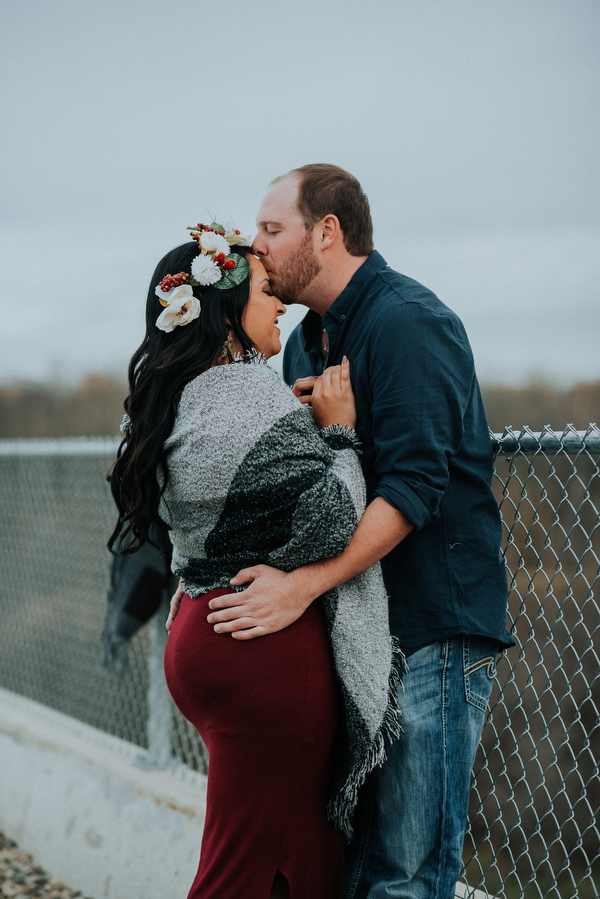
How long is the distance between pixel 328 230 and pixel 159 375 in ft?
2.38

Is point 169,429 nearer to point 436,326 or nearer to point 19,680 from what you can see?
point 436,326

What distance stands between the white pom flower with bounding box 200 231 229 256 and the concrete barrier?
2.05 meters

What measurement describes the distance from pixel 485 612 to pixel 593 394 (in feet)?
21.5

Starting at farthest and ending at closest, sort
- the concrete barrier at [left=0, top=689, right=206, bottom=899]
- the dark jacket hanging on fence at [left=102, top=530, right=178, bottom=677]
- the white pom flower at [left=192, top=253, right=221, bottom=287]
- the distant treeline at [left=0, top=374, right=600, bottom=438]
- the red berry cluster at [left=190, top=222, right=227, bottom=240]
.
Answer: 1. the distant treeline at [left=0, top=374, right=600, bottom=438]
2. the dark jacket hanging on fence at [left=102, top=530, right=178, bottom=677]
3. the concrete barrier at [left=0, top=689, right=206, bottom=899]
4. the red berry cluster at [left=190, top=222, right=227, bottom=240]
5. the white pom flower at [left=192, top=253, right=221, bottom=287]

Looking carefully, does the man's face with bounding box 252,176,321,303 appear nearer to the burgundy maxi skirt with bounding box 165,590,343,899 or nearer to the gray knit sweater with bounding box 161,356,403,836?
the gray knit sweater with bounding box 161,356,403,836

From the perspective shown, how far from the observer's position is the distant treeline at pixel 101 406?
790cm

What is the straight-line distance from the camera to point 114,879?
3.05m

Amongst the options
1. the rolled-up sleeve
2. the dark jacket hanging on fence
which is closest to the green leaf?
the rolled-up sleeve

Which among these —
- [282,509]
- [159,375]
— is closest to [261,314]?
[159,375]

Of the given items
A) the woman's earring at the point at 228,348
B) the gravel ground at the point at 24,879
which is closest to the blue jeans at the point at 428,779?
the woman's earring at the point at 228,348

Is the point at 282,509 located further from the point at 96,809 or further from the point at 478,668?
the point at 96,809

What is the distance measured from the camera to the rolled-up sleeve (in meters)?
1.69

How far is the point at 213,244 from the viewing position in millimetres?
1929

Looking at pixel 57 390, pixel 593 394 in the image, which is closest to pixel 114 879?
pixel 593 394
